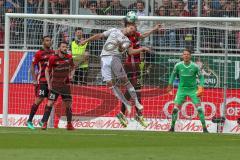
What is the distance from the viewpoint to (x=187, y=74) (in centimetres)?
2208

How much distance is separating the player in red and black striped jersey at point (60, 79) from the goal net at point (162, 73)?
1.53 meters

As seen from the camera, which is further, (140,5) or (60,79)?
(140,5)

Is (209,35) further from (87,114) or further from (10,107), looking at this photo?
(10,107)

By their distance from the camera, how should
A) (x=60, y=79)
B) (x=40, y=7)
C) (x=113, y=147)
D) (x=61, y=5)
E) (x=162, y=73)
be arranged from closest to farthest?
(x=113, y=147) → (x=60, y=79) → (x=162, y=73) → (x=61, y=5) → (x=40, y=7)

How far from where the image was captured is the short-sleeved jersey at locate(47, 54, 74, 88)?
21609 millimetres

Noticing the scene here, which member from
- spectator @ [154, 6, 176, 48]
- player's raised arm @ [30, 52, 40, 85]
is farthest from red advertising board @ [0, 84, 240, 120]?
player's raised arm @ [30, 52, 40, 85]

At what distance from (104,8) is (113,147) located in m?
11.1

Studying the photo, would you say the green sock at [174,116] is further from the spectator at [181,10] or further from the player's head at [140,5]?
the player's head at [140,5]

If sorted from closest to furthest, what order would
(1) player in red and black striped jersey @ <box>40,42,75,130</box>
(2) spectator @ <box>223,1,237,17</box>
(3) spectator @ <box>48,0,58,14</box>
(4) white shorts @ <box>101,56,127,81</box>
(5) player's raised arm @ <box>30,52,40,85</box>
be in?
(4) white shorts @ <box>101,56,127,81</box> → (1) player in red and black striped jersey @ <box>40,42,75,130</box> → (5) player's raised arm @ <box>30,52,40,85</box> → (2) spectator @ <box>223,1,237,17</box> → (3) spectator @ <box>48,0,58,14</box>

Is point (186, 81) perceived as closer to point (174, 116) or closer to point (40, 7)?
point (174, 116)

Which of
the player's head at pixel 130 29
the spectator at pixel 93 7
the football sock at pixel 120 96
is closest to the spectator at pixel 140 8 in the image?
the spectator at pixel 93 7

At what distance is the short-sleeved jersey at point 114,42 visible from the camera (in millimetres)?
20188

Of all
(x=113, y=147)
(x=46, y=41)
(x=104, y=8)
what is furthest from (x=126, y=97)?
(x=113, y=147)

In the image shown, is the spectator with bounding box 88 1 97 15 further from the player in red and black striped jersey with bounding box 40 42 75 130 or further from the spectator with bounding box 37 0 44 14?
the player in red and black striped jersey with bounding box 40 42 75 130
